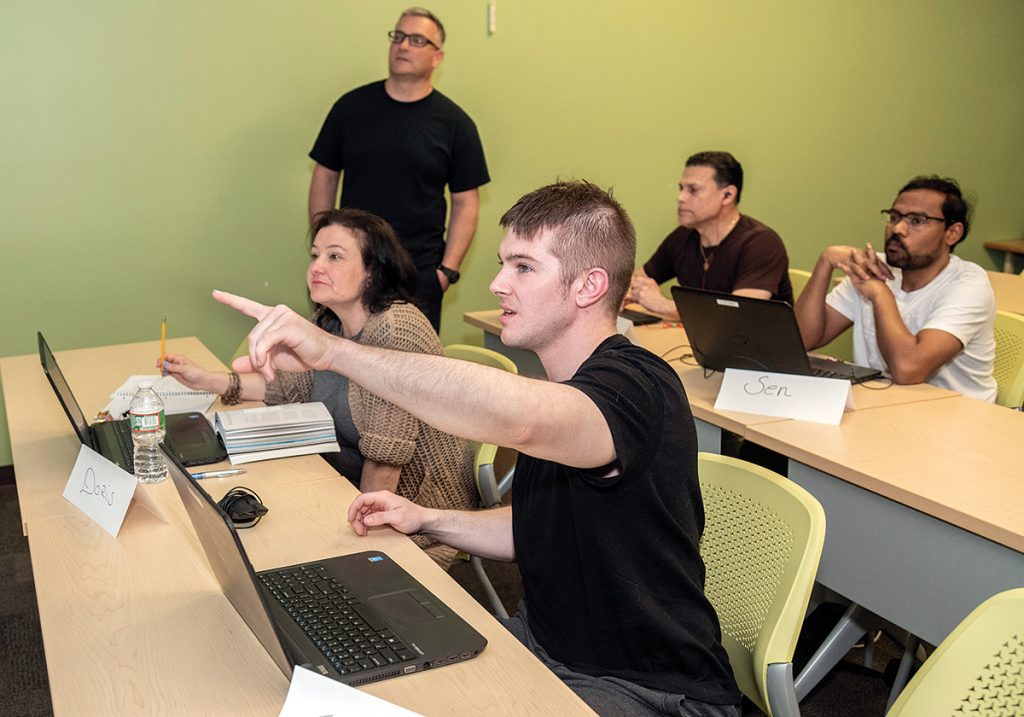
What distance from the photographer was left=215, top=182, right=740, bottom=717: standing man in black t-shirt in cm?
125

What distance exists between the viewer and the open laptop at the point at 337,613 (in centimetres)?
122

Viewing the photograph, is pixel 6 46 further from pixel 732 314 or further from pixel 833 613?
pixel 833 613

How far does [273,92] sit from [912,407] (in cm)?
282

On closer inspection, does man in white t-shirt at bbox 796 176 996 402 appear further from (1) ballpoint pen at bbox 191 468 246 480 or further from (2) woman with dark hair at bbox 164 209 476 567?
(1) ballpoint pen at bbox 191 468 246 480

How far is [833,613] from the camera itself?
2.75 metres

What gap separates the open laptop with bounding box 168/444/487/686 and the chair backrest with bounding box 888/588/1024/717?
0.58 metres

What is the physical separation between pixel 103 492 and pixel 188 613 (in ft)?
1.50

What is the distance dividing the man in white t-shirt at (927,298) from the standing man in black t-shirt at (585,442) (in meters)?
1.55

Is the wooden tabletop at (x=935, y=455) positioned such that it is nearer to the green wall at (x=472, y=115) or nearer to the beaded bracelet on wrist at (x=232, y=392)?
the beaded bracelet on wrist at (x=232, y=392)

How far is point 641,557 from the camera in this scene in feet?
4.79

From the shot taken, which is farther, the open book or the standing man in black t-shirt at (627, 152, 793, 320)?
the standing man in black t-shirt at (627, 152, 793, 320)

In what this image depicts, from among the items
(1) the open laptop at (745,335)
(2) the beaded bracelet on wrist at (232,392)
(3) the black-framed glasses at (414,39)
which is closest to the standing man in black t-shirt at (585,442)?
(1) the open laptop at (745,335)

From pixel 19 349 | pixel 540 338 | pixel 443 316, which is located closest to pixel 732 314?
pixel 540 338

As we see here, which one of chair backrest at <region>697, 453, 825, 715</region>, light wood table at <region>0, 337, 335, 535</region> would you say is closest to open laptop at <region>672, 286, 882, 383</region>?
chair backrest at <region>697, 453, 825, 715</region>
